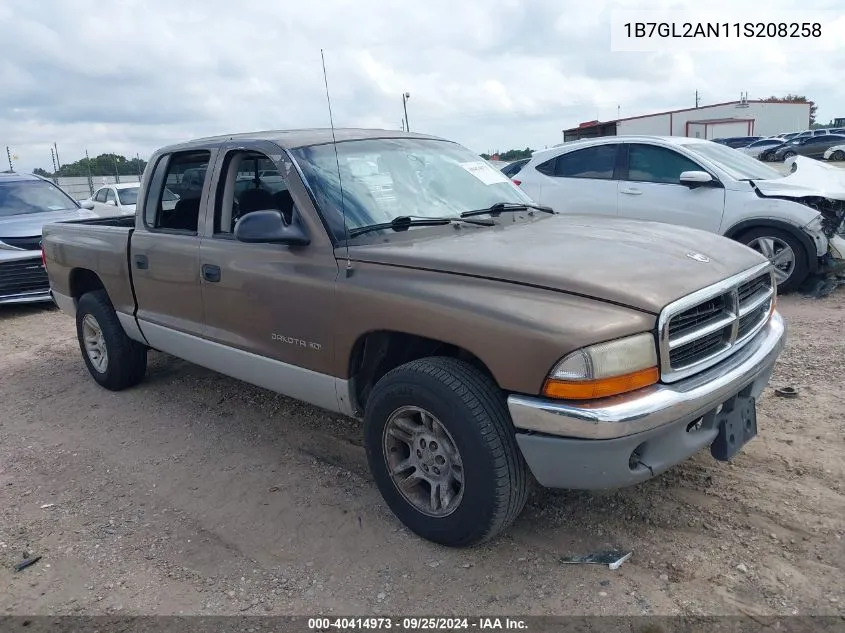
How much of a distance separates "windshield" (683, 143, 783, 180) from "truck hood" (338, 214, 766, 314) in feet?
14.4

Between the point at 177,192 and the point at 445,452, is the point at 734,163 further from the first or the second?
the point at 445,452

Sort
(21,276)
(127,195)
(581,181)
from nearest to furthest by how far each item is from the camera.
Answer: (581,181)
(21,276)
(127,195)

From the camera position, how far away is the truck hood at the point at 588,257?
2705 millimetres

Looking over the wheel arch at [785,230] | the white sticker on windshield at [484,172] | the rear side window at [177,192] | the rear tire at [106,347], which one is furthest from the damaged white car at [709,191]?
the rear tire at [106,347]

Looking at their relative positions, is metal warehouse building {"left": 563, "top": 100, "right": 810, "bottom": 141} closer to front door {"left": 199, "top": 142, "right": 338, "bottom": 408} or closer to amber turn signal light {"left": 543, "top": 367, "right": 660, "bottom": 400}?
front door {"left": 199, "top": 142, "right": 338, "bottom": 408}

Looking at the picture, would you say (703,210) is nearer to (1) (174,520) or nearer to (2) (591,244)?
(2) (591,244)

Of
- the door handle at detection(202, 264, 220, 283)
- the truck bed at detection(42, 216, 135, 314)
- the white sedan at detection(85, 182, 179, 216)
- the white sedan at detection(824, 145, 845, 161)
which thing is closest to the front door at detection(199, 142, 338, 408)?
the door handle at detection(202, 264, 220, 283)

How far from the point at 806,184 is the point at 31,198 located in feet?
33.1

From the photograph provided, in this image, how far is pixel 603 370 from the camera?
2.50 meters

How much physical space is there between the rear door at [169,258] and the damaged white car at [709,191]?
4259 millimetres

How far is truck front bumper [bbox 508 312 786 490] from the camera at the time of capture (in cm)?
251

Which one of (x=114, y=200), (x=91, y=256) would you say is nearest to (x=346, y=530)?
(x=91, y=256)

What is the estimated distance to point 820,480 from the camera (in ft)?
11.1

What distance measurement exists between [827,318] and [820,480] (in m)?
3.32
